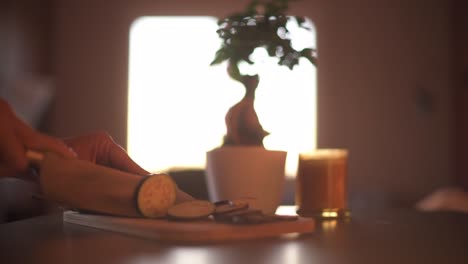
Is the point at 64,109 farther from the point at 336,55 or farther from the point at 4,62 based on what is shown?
the point at 336,55

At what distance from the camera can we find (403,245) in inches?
29.8

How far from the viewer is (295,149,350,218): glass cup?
1.21 m

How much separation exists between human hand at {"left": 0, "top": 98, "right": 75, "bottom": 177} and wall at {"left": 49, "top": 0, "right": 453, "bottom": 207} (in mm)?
4558

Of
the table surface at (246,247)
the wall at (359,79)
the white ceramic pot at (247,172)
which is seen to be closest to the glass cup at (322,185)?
the white ceramic pot at (247,172)

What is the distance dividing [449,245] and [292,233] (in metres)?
0.21

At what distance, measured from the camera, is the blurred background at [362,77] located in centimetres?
530

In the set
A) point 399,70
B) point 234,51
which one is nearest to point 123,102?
point 399,70

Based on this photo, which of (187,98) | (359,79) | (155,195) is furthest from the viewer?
(359,79)

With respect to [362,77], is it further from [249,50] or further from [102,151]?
[102,151]

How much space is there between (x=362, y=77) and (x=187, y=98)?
60.8 inches

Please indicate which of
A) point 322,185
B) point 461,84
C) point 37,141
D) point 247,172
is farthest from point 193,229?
point 461,84

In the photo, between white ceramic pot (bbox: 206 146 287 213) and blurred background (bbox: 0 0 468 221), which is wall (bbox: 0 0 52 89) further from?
white ceramic pot (bbox: 206 146 287 213)

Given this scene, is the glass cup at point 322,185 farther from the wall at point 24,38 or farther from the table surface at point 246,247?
the wall at point 24,38

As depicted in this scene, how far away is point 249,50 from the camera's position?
4.01 feet
